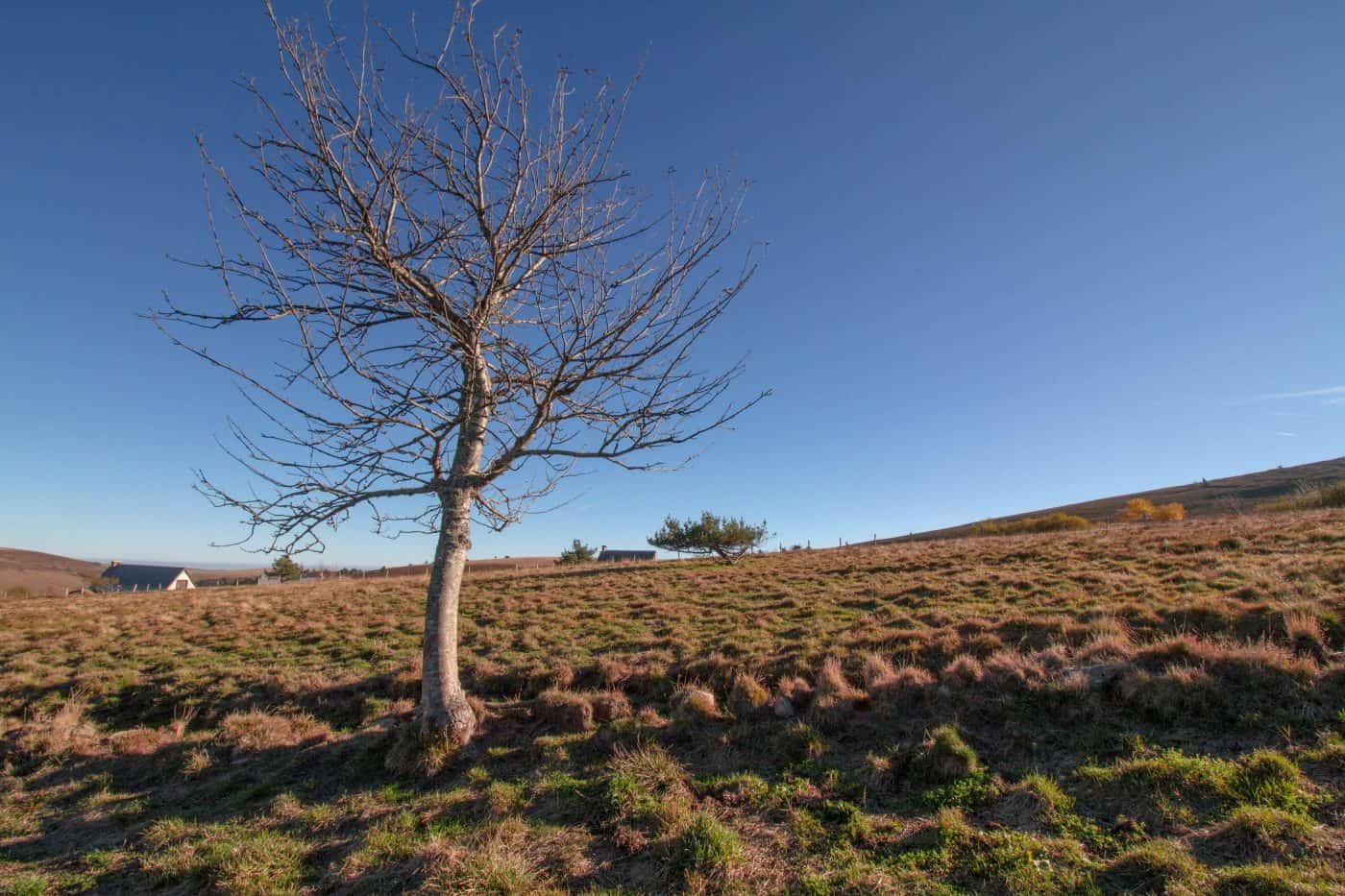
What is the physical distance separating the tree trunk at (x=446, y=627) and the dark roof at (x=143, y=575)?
70492 millimetres

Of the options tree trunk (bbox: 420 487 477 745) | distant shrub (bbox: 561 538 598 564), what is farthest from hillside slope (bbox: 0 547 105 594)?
tree trunk (bbox: 420 487 477 745)

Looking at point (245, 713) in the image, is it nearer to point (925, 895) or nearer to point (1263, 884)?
point (925, 895)

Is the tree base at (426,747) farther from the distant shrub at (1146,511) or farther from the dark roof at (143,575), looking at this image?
the distant shrub at (1146,511)

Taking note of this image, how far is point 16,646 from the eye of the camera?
601 inches

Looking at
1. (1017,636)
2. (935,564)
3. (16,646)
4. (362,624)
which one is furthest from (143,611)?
(935,564)

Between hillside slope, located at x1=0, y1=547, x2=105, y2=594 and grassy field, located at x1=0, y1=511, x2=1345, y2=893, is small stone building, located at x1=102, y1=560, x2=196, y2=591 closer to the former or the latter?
hillside slope, located at x1=0, y1=547, x2=105, y2=594

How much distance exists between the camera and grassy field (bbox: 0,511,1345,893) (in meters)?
4.13

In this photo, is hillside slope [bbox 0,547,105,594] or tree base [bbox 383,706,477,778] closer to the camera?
tree base [bbox 383,706,477,778]

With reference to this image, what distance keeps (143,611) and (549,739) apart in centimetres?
2408

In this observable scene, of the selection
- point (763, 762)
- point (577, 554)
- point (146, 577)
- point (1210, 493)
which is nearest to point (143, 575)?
point (146, 577)

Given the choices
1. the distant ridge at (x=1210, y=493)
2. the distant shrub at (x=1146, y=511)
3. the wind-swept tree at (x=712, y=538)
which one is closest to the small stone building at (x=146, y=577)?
the wind-swept tree at (x=712, y=538)

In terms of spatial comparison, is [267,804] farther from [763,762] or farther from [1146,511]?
[1146,511]

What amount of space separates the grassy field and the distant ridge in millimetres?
67506

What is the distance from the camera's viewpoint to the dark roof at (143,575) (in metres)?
57.2
